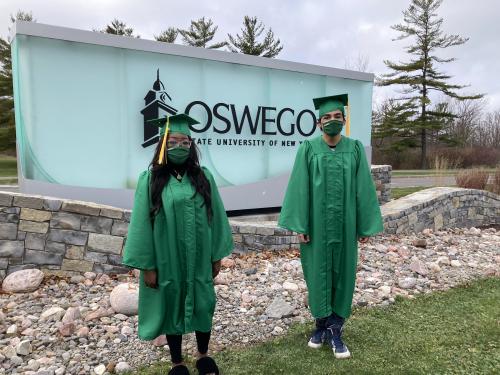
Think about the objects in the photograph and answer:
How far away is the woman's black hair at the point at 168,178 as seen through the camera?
2586 millimetres

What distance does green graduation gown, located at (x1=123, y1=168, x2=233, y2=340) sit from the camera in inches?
101

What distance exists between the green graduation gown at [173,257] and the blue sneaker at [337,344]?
1.09m

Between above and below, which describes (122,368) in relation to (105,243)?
below

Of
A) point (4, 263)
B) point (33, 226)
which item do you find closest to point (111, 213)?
point (33, 226)

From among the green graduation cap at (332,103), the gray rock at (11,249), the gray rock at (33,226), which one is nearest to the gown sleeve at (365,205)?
the green graduation cap at (332,103)

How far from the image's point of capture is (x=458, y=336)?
11.6 ft

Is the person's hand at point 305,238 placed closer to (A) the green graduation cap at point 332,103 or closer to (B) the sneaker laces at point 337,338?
(B) the sneaker laces at point 337,338

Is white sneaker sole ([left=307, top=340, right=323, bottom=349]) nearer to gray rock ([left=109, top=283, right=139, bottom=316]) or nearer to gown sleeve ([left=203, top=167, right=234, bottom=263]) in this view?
gown sleeve ([left=203, top=167, right=234, bottom=263])

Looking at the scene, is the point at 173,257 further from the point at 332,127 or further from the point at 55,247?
the point at 55,247

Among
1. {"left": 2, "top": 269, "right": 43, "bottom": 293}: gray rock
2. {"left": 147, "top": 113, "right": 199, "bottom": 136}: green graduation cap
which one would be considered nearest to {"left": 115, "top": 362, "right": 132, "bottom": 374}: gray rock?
{"left": 147, "top": 113, "right": 199, "bottom": 136}: green graduation cap

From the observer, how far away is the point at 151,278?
102 inches

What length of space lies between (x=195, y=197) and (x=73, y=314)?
6.51ft

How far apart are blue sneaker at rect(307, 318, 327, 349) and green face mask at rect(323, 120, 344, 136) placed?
1507 millimetres

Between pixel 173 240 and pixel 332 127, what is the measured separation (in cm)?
141
